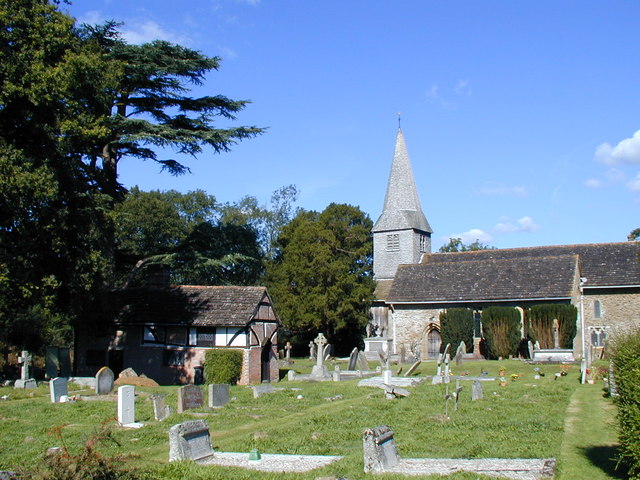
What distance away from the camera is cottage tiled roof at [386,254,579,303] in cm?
4272

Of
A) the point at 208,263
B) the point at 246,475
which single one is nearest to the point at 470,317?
the point at 208,263

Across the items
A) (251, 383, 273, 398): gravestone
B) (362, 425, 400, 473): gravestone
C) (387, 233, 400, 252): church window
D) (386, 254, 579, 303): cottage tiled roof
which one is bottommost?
(251, 383, 273, 398): gravestone

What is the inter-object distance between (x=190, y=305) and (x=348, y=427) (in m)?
18.5

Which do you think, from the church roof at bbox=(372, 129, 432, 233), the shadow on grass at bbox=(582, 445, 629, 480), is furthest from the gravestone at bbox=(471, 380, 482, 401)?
the church roof at bbox=(372, 129, 432, 233)

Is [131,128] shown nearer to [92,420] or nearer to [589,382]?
[92,420]

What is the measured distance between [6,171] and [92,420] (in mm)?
9368

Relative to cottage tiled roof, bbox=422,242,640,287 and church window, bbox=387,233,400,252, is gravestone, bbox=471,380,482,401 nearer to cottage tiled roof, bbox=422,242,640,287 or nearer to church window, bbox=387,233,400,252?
cottage tiled roof, bbox=422,242,640,287

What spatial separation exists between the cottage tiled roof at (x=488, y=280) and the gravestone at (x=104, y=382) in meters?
27.2

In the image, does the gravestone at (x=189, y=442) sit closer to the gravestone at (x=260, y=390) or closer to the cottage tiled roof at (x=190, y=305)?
the gravestone at (x=260, y=390)

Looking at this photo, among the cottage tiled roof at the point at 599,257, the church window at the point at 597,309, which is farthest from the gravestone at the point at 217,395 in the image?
the church window at the point at 597,309

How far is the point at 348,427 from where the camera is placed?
14625mm

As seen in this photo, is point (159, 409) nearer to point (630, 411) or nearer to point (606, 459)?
point (606, 459)

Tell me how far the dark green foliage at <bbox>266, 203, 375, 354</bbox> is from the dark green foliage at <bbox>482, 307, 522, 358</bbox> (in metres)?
12.3

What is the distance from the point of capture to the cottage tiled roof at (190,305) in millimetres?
30641
